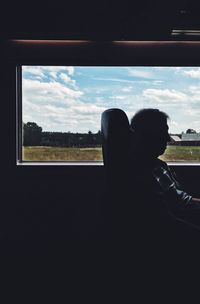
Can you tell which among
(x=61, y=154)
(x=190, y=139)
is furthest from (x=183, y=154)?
(x=61, y=154)

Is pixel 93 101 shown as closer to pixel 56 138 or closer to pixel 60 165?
pixel 56 138

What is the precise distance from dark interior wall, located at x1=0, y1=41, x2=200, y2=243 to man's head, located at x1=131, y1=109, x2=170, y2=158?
2.11 m

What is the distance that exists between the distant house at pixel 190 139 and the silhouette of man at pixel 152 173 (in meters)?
2.21

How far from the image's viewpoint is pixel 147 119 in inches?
80.7
